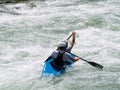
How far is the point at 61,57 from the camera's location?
30.0 feet

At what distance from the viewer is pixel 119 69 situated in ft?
32.2

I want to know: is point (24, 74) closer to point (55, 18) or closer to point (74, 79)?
point (74, 79)

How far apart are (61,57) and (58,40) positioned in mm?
3910

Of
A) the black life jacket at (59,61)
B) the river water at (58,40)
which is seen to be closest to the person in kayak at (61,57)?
the black life jacket at (59,61)

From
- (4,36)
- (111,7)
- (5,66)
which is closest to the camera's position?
(5,66)

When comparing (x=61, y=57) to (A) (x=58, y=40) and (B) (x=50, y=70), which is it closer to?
(B) (x=50, y=70)

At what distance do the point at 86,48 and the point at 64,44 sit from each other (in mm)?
2948

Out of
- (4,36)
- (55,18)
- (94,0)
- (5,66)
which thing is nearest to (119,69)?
(5,66)

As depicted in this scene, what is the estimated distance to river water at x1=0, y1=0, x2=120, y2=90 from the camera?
Result: 9070 mm

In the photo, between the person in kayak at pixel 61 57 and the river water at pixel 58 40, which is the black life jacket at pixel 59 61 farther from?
the river water at pixel 58 40

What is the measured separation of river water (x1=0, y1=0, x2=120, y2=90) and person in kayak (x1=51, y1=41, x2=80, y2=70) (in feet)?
1.19

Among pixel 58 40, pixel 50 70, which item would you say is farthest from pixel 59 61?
pixel 58 40

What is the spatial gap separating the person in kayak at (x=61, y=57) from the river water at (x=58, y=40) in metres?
0.36

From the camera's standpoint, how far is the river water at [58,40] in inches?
357
